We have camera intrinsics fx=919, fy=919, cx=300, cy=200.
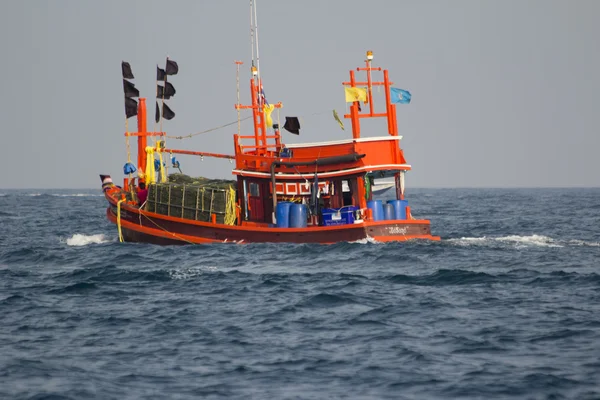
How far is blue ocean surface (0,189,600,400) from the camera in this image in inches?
576

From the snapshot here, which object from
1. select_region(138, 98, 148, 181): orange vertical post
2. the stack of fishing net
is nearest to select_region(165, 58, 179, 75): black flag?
select_region(138, 98, 148, 181): orange vertical post

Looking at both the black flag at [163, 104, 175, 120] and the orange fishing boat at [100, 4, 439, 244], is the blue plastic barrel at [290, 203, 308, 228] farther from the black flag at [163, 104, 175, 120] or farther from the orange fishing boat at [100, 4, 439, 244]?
the black flag at [163, 104, 175, 120]

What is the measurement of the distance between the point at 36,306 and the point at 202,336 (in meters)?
5.61

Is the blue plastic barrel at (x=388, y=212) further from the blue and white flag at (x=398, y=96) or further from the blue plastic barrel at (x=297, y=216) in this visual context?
the blue and white flag at (x=398, y=96)

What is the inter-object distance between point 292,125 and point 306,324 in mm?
18876

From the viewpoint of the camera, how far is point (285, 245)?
108ft

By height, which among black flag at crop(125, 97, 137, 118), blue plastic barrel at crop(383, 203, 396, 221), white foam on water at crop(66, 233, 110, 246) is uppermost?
black flag at crop(125, 97, 137, 118)

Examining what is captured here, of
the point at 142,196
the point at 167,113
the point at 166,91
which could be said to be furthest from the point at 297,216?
the point at 166,91

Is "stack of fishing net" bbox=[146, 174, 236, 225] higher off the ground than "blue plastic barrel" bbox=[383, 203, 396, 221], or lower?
higher

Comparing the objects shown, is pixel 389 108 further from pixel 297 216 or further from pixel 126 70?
pixel 126 70

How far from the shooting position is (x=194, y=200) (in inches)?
1380

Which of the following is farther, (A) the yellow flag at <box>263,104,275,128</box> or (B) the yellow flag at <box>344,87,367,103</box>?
(A) the yellow flag at <box>263,104,275,128</box>

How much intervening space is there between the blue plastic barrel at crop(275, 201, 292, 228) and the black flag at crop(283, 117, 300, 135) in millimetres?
4079

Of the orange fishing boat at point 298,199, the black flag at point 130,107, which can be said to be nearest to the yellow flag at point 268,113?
the orange fishing boat at point 298,199
